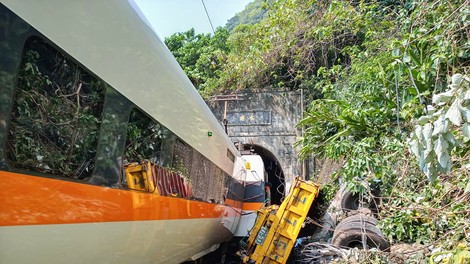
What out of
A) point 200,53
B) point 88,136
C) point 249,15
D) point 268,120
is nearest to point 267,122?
point 268,120

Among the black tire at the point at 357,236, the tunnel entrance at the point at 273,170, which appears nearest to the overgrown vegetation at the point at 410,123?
the black tire at the point at 357,236

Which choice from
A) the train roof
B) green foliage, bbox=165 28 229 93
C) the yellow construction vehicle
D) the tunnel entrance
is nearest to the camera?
the train roof

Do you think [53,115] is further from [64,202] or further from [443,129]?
[443,129]

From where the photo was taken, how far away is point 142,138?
8.49 feet

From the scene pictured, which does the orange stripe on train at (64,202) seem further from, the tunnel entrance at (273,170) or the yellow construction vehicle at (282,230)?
the tunnel entrance at (273,170)

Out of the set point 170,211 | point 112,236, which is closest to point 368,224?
point 170,211

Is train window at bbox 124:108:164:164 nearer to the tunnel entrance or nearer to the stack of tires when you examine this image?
the stack of tires

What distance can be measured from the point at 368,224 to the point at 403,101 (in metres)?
2.16

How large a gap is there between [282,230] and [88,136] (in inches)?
178

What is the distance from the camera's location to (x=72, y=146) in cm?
178

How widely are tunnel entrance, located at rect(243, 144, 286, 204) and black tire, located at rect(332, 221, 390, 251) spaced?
20.1 ft

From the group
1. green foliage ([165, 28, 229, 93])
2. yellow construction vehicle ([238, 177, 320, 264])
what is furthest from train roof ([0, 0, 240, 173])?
green foliage ([165, 28, 229, 93])

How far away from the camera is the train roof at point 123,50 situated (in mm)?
1634

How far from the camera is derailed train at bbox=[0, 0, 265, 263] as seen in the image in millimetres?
1387
